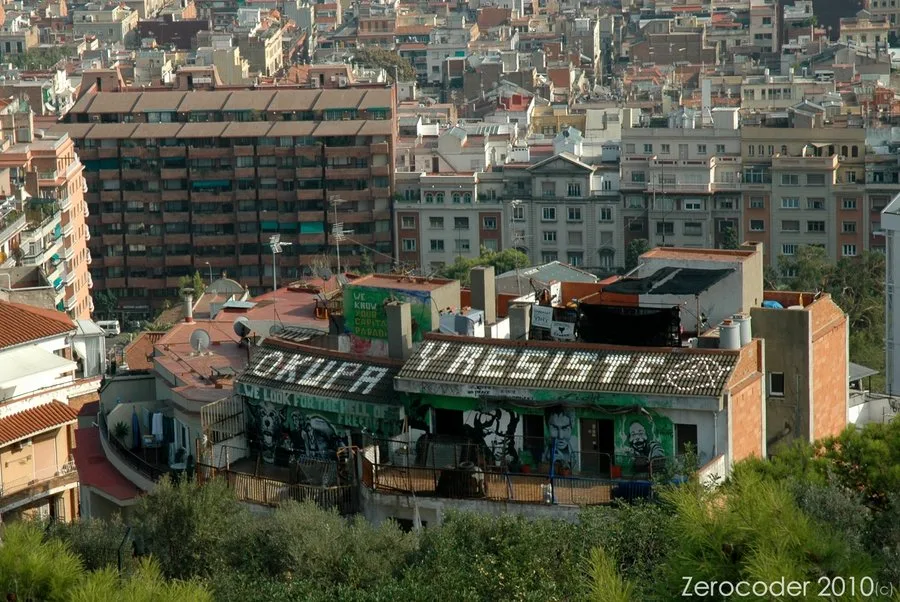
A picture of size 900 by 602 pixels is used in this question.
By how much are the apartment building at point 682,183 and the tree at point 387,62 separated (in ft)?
171

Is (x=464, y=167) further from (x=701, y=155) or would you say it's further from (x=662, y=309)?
(x=662, y=309)

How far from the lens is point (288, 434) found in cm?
3259

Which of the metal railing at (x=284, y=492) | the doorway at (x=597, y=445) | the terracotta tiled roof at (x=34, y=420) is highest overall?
the doorway at (x=597, y=445)

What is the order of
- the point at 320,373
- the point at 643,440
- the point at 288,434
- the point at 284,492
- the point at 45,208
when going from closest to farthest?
the point at 643,440 → the point at 284,492 → the point at 320,373 → the point at 288,434 → the point at 45,208

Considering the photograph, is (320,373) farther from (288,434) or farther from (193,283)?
(193,283)

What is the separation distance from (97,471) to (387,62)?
109m

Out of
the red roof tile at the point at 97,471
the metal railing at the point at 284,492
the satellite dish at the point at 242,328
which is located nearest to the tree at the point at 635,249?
the satellite dish at the point at 242,328

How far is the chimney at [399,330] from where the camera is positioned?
32.4 m

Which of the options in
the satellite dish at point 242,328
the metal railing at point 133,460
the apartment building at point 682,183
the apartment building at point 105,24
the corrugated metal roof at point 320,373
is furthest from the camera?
the apartment building at point 105,24

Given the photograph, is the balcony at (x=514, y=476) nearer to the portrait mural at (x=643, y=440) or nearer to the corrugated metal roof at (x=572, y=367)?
the portrait mural at (x=643, y=440)

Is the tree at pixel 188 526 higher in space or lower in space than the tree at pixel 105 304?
higher

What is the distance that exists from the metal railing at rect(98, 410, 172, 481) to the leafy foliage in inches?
1640

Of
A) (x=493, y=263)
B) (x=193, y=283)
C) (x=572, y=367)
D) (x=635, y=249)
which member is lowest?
(x=193, y=283)

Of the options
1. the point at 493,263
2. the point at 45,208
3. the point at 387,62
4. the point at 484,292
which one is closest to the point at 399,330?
the point at 484,292
